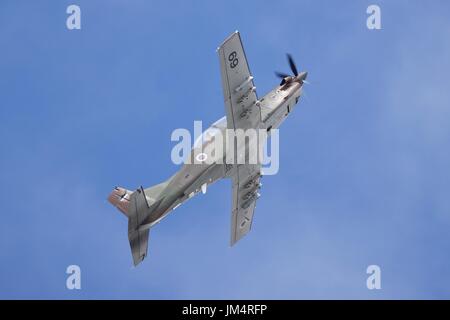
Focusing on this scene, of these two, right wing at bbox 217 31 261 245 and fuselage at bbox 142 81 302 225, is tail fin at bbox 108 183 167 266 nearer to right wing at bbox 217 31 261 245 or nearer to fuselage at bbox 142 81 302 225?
fuselage at bbox 142 81 302 225

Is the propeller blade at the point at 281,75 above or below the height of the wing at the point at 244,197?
above

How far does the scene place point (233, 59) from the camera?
176 feet

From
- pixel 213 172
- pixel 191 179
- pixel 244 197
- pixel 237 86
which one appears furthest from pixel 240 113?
pixel 244 197

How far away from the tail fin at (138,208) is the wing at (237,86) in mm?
5741

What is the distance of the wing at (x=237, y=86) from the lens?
2105 inches

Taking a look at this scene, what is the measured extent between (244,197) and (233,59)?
10653 mm

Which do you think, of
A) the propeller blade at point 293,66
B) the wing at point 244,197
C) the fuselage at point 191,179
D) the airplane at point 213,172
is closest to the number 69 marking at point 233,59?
the airplane at point 213,172

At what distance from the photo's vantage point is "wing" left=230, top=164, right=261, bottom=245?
59531 mm

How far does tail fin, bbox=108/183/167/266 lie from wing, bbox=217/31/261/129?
5741 mm

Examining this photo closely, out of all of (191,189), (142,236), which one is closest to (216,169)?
(191,189)

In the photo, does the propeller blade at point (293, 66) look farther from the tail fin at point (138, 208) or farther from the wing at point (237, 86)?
the tail fin at point (138, 208)

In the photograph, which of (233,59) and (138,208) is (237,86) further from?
(138,208)

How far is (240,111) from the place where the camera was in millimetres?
55906

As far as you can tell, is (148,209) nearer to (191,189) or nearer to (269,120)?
(191,189)
